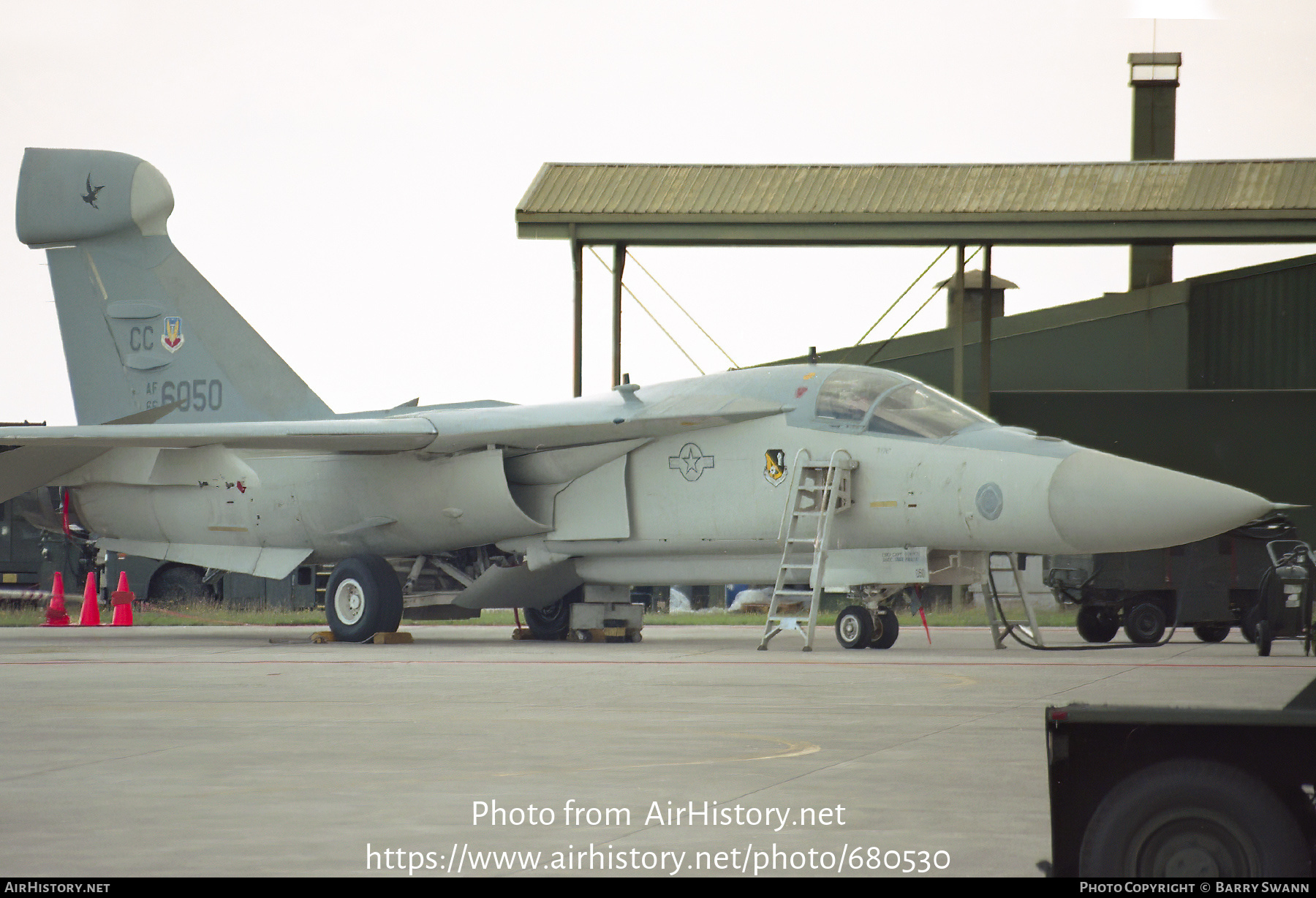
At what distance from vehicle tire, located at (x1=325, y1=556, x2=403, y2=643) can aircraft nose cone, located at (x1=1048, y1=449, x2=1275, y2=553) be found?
739cm

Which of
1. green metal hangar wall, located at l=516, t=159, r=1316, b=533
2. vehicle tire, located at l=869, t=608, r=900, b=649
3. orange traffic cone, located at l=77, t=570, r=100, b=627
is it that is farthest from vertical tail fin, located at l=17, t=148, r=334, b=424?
vehicle tire, located at l=869, t=608, r=900, b=649

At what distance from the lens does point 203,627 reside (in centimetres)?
2052

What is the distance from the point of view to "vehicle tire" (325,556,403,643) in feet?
53.0

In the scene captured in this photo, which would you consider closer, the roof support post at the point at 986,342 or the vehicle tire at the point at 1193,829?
the vehicle tire at the point at 1193,829

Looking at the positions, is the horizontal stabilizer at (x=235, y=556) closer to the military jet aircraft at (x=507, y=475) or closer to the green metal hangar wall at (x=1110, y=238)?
the military jet aircraft at (x=507, y=475)

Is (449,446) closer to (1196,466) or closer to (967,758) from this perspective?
(967,758)

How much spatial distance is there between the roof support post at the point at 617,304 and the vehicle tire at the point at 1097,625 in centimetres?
690

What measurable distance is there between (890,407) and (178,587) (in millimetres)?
14140

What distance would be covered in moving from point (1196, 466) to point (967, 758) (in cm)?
1968

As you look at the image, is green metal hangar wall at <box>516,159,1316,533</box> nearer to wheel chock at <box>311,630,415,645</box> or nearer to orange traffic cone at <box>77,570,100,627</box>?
wheel chock at <box>311,630,415,645</box>

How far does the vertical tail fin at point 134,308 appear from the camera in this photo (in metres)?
18.8

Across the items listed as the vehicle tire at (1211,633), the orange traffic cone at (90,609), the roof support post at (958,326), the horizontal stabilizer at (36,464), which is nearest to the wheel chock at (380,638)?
the horizontal stabilizer at (36,464)

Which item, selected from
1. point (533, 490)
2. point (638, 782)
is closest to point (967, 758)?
point (638, 782)

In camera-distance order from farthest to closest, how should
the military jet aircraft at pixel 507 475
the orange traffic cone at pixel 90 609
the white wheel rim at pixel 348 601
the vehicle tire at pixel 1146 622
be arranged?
1. the orange traffic cone at pixel 90 609
2. the vehicle tire at pixel 1146 622
3. the white wheel rim at pixel 348 601
4. the military jet aircraft at pixel 507 475
